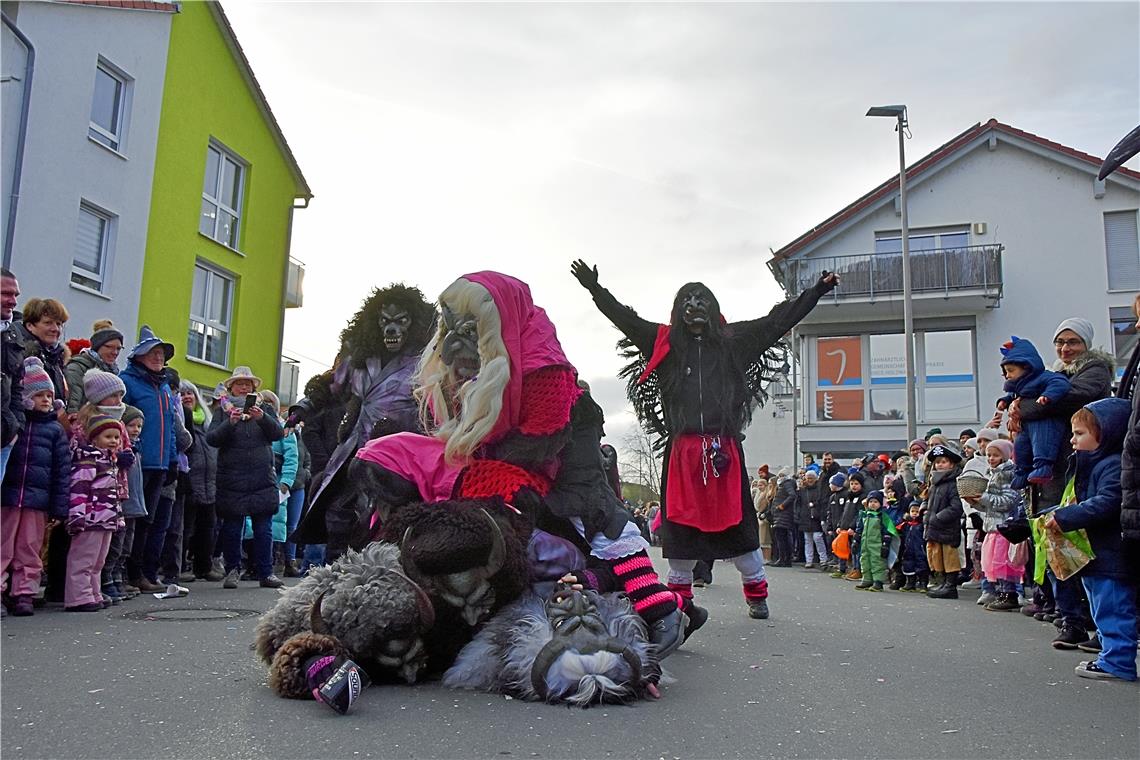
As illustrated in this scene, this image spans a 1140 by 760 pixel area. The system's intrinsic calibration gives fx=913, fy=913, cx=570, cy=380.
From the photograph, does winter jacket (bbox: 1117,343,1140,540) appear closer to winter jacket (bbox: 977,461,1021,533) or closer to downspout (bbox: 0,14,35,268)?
winter jacket (bbox: 977,461,1021,533)

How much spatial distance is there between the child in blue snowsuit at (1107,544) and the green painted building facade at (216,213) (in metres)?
17.4

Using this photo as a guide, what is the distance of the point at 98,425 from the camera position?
6.46 m

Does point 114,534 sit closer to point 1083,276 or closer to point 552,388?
point 552,388

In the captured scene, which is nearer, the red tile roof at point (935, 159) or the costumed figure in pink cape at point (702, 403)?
the costumed figure in pink cape at point (702, 403)

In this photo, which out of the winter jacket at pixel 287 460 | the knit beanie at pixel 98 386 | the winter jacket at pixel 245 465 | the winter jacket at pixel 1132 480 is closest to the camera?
the winter jacket at pixel 1132 480

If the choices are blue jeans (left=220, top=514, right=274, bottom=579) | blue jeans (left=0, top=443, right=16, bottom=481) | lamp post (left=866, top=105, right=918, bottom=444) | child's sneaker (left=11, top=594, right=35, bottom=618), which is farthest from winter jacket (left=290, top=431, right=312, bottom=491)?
lamp post (left=866, top=105, right=918, bottom=444)

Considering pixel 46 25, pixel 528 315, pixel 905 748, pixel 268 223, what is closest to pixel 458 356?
pixel 528 315

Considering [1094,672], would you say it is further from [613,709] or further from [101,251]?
[101,251]

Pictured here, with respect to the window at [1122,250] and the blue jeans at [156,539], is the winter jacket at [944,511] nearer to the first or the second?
the blue jeans at [156,539]

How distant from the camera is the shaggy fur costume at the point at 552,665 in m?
3.21

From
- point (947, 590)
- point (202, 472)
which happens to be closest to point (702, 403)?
point (947, 590)

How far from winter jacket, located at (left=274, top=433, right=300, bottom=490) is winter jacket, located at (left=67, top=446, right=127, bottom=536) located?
328 cm

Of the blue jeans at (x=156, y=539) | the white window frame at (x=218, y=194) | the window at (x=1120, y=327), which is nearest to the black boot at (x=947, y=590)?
the blue jeans at (x=156, y=539)

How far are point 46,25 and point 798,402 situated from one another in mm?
21330
